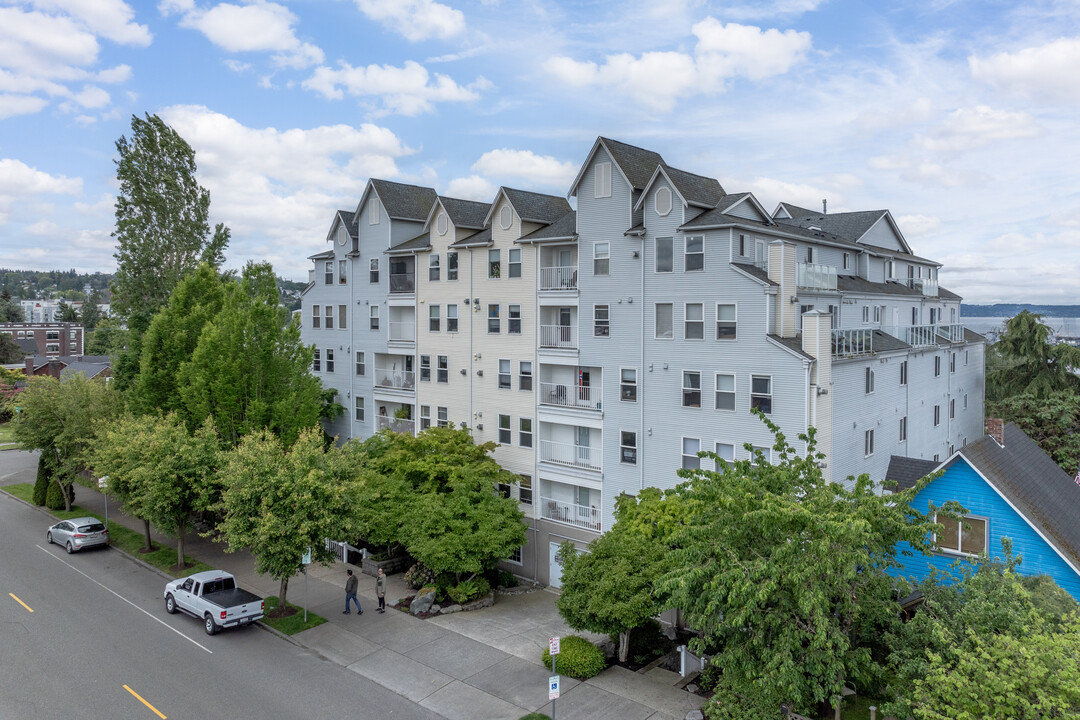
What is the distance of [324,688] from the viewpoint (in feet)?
65.4

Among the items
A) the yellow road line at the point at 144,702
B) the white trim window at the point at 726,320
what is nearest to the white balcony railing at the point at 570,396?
the white trim window at the point at 726,320

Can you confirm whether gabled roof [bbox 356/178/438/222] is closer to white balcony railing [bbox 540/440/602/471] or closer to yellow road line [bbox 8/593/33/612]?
white balcony railing [bbox 540/440/602/471]

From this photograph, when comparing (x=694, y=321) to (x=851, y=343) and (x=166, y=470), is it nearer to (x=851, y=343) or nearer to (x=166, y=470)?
(x=851, y=343)

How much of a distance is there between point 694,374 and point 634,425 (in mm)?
3285

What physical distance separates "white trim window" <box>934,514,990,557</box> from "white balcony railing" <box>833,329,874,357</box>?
6.61m

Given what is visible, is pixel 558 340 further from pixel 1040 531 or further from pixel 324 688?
pixel 1040 531

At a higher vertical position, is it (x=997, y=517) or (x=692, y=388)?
(x=692, y=388)

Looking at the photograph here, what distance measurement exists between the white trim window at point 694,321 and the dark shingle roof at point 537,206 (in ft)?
30.2

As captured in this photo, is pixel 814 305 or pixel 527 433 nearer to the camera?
→ pixel 814 305

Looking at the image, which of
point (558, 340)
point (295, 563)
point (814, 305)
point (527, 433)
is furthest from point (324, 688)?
point (814, 305)

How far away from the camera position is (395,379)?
37188 mm

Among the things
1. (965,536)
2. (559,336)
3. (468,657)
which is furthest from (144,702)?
(965,536)

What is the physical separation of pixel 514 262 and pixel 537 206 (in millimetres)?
3032

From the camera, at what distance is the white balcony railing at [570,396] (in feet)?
95.3
